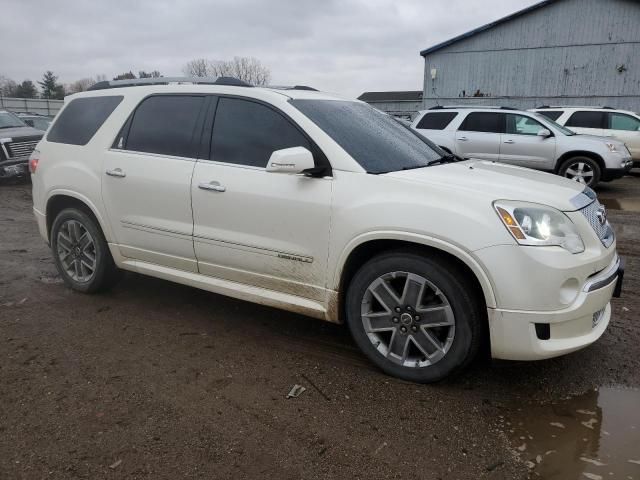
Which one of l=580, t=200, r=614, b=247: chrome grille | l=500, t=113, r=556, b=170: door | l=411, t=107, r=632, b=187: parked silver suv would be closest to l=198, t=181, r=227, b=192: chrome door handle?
l=580, t=200, r=614, b=247: chrome grille

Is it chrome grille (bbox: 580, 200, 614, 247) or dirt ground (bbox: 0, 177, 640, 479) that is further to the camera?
chrome grille (bbox: 580, 200, 614, 247)

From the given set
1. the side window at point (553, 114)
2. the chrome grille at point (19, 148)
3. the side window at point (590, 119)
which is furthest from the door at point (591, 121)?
the chrome grille at point (19, 148)

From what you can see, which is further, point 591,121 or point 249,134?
point 591,121

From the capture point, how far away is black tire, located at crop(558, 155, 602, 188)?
10461mm

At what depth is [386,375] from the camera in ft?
10.6

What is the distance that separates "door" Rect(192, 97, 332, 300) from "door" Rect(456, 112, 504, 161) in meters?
8.13

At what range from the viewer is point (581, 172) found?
10547 mm

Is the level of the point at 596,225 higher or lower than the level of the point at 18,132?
lower

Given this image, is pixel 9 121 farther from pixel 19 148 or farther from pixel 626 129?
pixel 626 129

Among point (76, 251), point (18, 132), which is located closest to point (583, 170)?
point (76, 251)

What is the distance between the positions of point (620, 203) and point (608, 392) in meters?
7.98

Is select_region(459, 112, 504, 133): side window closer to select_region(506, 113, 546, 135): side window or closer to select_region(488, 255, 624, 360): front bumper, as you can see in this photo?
select_region(506, 113, 546, 135): side window

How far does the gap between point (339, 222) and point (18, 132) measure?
11667 millimetres

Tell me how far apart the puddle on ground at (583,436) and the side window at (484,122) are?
28.8 ft
